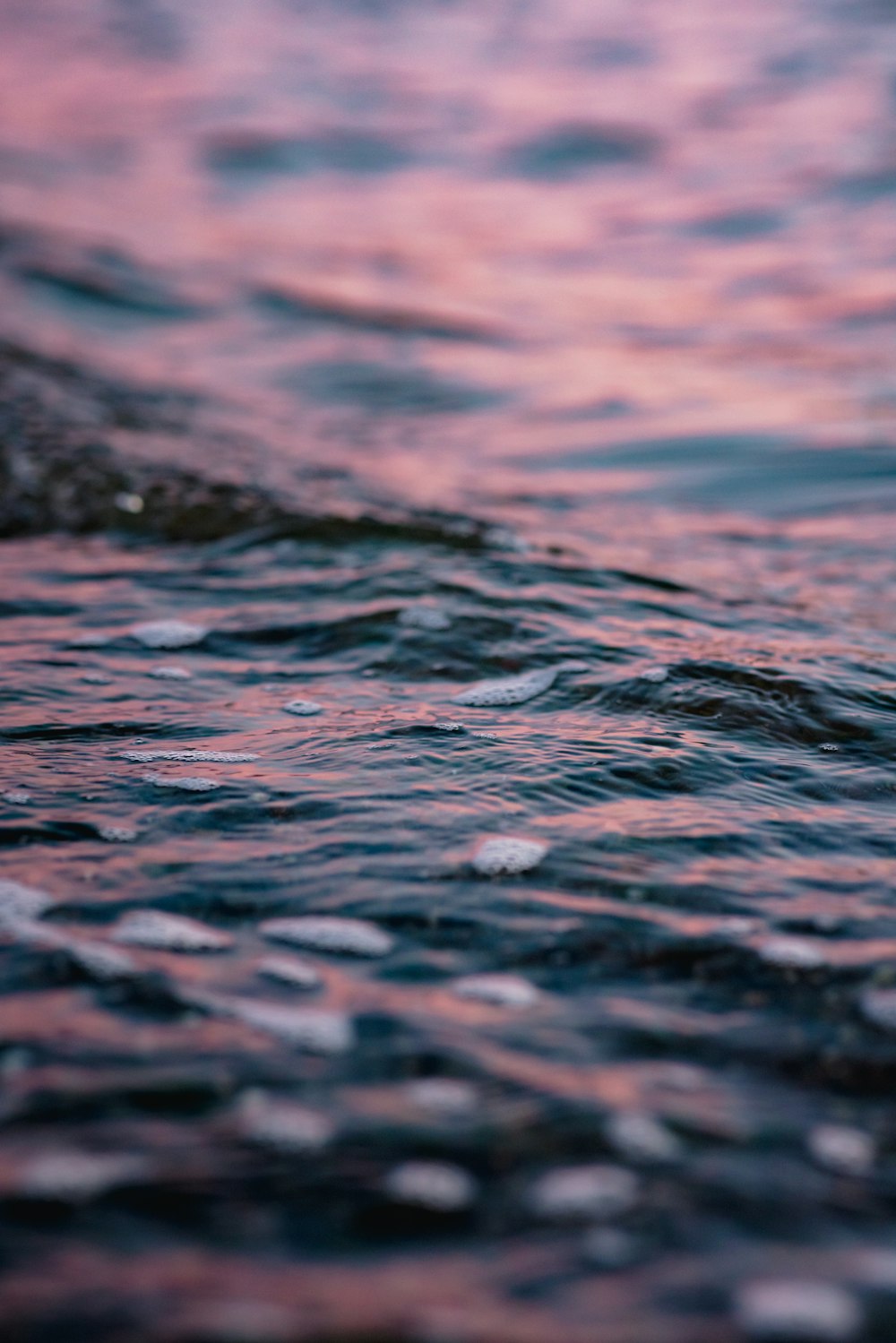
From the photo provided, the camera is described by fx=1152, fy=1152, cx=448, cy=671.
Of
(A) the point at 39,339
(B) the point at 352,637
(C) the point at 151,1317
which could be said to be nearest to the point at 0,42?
(A) the point at 39,339

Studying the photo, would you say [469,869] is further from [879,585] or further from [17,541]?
[17,541]

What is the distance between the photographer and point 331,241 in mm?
10969

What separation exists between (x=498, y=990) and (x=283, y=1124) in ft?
1.37

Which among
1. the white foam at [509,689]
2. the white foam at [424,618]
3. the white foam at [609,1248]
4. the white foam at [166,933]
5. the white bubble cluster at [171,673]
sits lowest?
the white foam at [609,1248]

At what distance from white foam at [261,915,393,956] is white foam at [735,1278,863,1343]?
0.79 meters

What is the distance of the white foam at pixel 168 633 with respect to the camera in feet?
11.1

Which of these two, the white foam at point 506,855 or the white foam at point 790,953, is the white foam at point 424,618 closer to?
the white foam at point 506,855

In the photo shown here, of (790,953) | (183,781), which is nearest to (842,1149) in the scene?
(790,953)

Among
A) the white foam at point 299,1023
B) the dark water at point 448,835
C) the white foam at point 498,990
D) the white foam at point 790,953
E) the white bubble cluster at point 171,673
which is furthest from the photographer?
the white bubble cluster at point 171,673

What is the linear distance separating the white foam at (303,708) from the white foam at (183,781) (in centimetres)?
46

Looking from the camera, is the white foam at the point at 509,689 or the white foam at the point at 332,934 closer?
the white foam at the point at 332,934

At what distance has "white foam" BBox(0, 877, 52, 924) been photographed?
193 centimetres

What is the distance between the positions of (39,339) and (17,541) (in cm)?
365

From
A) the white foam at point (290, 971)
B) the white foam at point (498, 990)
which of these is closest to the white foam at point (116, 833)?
the white foam at point (290, 971)
